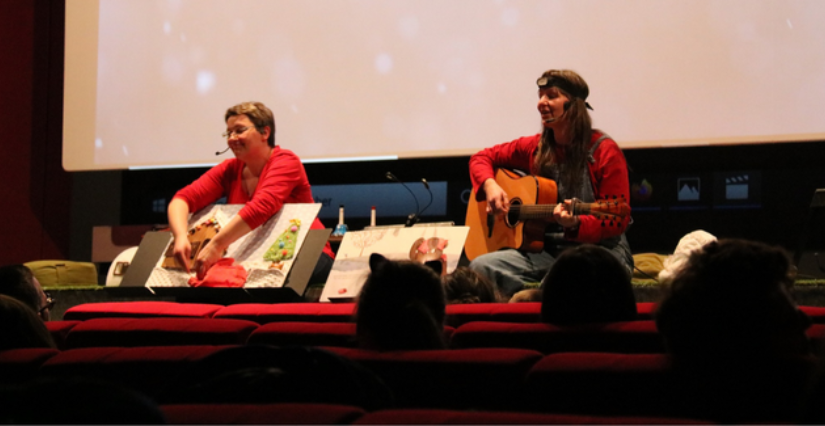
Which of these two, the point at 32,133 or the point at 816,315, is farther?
the point at 32,133

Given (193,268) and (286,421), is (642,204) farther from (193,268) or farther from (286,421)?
(286,421)

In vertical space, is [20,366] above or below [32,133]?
below

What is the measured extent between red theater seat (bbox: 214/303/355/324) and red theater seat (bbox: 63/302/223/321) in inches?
3.4

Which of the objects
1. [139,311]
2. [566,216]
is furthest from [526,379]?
[566,216]

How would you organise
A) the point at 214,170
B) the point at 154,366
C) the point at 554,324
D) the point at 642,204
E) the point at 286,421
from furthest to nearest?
the point at 642,204 < the point at 214,170 < the point at 554,324 < the point at 154,366 < the point at 286,421

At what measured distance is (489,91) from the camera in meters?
4.39

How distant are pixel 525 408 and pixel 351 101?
145 inches

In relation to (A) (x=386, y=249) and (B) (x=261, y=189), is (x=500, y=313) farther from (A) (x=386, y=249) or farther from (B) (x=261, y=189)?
(B) (x=261, y=189)

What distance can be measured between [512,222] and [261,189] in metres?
1.07

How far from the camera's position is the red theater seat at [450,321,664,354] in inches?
54.7

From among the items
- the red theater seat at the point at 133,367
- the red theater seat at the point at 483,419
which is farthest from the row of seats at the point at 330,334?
the red theater seat at the point at 483,419

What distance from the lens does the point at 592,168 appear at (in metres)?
3.04

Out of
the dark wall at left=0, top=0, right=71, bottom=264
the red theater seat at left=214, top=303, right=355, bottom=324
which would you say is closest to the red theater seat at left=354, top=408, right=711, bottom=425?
the red theater seat at left=214, top=303, right=355, bottom=324

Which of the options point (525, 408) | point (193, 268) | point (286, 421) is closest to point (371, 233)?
point (193, 268)
